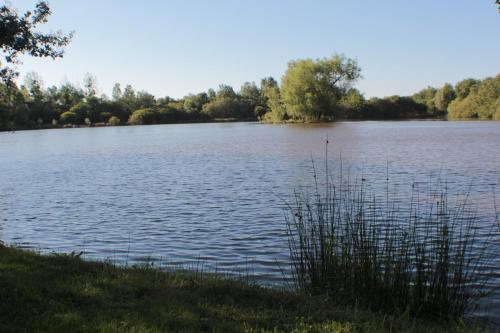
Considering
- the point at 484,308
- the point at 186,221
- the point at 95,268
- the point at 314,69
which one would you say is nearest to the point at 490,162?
the point at 186,221

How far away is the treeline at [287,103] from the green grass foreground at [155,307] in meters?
54.7

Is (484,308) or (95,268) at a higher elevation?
(95,268)

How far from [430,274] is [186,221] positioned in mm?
8412

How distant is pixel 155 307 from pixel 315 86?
3542 inches

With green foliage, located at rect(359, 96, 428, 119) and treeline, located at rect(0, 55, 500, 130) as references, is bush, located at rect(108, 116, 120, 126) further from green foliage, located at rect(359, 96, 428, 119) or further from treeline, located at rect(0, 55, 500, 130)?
green foliage, located at rect(359, 96, 428, 119)

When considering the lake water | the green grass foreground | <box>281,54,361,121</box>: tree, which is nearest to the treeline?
<box>281,54,361,121</box>: tree

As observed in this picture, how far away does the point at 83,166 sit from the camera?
103 ft

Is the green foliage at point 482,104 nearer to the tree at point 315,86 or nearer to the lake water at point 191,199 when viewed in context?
the tree at point 315,86

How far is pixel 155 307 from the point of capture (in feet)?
18.3

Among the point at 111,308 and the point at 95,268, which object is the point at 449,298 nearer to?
the point at 111,308

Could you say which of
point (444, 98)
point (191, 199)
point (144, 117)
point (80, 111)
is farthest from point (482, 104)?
point (191, 199)

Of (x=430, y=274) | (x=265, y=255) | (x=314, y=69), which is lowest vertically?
(x=265, y=255)

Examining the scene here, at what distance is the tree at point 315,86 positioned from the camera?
9250 cm

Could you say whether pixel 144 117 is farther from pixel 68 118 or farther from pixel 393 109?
pixel 393 109
